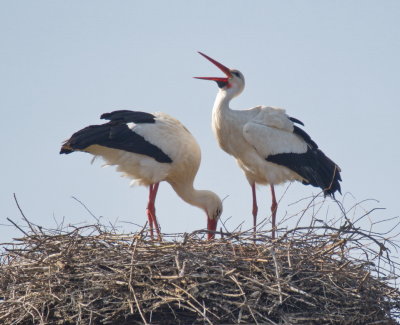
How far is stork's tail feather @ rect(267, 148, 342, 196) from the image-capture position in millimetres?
9461

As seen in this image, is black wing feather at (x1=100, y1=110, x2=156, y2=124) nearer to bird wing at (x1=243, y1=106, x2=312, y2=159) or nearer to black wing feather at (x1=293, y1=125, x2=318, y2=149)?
bird wing at (x1=243, y1=106, x2=312, y2=159)

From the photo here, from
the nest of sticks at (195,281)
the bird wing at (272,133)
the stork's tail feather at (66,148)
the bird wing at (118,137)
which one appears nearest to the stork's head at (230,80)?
the bird wing at (272,133)

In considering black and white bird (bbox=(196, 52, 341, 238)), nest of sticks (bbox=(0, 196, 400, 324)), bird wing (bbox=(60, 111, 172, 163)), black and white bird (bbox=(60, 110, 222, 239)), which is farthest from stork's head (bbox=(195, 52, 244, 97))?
nest of sticks (bbox=(0, 196, 400, 324))

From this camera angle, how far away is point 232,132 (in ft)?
30.7

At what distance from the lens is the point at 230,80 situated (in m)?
9.73

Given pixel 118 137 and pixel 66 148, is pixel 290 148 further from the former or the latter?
pixel 66 148

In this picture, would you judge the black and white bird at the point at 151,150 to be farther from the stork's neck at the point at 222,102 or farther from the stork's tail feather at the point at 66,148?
the stork's neck at the point at 222,102

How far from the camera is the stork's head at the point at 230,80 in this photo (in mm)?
9680

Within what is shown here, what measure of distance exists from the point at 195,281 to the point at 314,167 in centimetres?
371

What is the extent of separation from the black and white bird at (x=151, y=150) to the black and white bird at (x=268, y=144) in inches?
17.3

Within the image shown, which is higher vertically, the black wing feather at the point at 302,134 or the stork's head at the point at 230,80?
the stork's head at the point at 230,80

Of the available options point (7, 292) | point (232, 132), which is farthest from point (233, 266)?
point (232, 132)

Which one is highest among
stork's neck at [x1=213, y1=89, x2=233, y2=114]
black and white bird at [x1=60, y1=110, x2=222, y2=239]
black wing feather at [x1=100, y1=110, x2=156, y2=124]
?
stork's neck at [x1=213, y1=89, x2=233, y2=114]

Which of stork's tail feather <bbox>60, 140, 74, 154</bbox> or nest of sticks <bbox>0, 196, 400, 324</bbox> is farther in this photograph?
stork's tail feather <bbox>60, 140, 74, 154</bbox>
